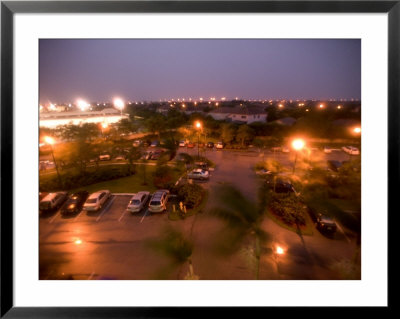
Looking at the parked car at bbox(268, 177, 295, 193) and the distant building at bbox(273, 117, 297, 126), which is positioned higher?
the distant building at bbox(273, 117, 297, 126)

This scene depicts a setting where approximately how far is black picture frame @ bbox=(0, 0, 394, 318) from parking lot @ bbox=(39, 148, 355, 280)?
0.88 feet

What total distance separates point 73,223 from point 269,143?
15.6 ft

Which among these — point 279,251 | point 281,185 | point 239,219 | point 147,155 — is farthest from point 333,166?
point 147,155

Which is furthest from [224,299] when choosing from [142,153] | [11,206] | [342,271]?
[142,153]

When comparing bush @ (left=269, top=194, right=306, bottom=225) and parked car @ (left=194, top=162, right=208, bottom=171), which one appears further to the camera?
parked car @ (left=194, top=162, right=208, bottom=171)

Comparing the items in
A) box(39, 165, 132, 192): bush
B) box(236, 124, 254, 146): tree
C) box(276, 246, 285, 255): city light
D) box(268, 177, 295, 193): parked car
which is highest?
box(236, 124, 254, 146): tree

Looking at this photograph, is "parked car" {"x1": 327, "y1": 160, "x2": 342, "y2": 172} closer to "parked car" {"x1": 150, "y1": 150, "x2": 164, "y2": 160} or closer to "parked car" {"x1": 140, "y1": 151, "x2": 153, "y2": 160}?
"parked car" {"x1": 150, "y1": 150, "x2": 164, "y2": 160}

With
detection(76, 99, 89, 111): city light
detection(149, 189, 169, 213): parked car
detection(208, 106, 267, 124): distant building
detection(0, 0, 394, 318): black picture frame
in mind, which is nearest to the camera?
detection(0, 0, 394, 318): black picture frame

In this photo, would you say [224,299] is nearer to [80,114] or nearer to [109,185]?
[80,114]

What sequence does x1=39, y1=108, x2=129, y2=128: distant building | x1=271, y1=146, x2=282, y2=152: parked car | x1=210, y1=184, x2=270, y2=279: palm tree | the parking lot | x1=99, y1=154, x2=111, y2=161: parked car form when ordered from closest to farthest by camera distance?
1. the parking lot
2. x1=210, y1=184, x2=270, y2=279: palm tree
3. x1=39, y1=108, x2=129, y2=128: distant building
4. x1=99, y1=154, x2=111, y2=161: parked car
5. x1=271, y1=146, x2=282, y2=152: parked car

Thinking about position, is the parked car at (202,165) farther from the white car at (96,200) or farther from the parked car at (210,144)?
the white car at (96,200)

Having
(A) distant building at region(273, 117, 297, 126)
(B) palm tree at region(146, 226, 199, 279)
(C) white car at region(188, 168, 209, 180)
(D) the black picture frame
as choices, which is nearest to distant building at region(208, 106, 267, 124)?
(A) distant building at region(273, 117, 297, 126)

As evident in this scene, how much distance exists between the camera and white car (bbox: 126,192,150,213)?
Result: 15.8 feet

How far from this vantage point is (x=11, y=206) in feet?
6.66
